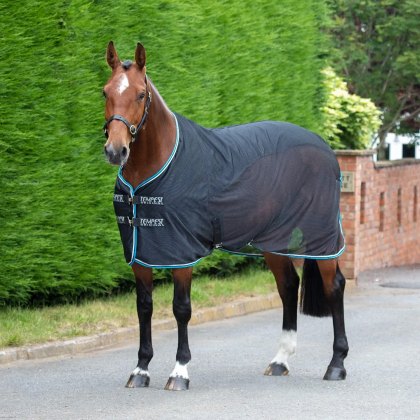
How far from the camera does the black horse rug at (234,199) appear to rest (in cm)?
845

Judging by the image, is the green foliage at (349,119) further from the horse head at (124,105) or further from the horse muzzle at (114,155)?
the horse muzzle at (114,155)

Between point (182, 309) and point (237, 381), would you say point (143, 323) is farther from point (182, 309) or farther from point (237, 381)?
point (237, 381)

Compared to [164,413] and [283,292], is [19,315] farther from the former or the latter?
[164,413]

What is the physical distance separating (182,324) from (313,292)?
1526mm

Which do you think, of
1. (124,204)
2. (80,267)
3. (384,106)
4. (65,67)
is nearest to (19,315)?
(80,267)

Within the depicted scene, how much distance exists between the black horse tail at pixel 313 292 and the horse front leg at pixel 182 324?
1426mm

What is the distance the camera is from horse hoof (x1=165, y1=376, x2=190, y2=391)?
848 centimetres

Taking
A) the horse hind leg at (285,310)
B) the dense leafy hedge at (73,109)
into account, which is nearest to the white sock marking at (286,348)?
the horse hind leg at (285,310)

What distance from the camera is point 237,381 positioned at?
29.3 feet

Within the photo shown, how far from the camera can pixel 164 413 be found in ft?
25.1

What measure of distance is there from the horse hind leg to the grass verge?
199cm

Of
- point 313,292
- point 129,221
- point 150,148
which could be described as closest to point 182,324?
point 129,221

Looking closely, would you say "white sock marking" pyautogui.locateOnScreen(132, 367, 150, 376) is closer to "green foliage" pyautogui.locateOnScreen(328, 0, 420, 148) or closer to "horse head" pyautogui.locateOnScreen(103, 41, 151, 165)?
"horse head" pyautogui.locateOnScreen(103, 41, 151, 165)

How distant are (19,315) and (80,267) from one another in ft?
3.21
